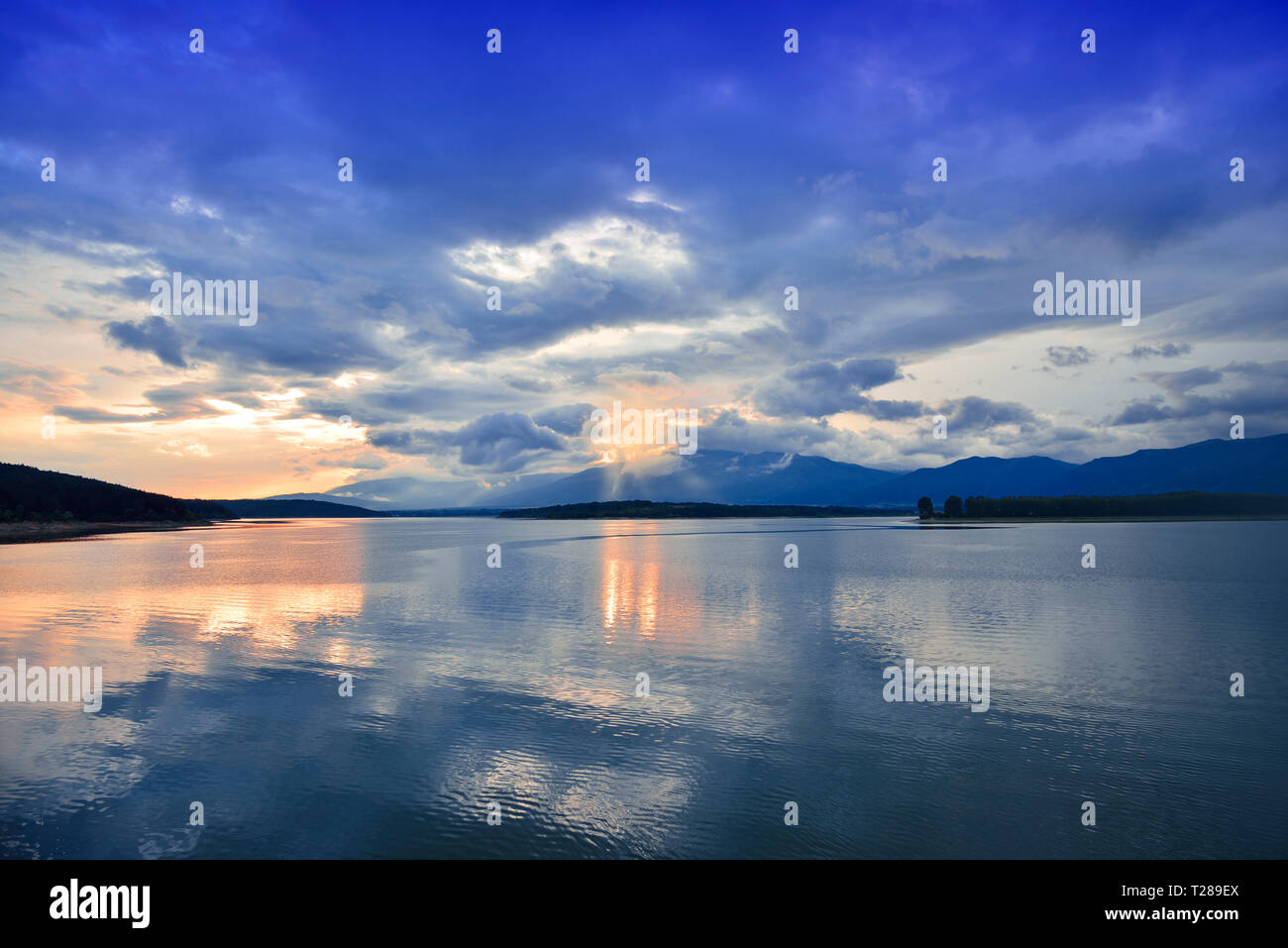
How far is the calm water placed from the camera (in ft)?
47.4

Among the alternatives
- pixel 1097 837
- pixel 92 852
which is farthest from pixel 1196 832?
pixel 92 852

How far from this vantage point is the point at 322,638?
36.8 meters

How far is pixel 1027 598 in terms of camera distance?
49.0 metres

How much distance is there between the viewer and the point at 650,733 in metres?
20.6

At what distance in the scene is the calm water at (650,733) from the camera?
1445 cm

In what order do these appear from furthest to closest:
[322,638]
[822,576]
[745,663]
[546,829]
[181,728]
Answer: [822,576] → [322,638] → [745,663] → [181,728] → [546,829]
